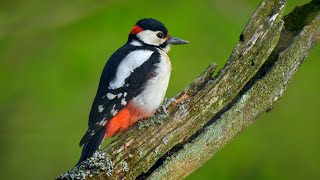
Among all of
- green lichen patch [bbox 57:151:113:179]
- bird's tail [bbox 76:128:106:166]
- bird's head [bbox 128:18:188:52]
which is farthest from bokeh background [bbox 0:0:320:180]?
green lichen patch [bbox 57:151:113:179]

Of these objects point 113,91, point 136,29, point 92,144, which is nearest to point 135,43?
point 136,29

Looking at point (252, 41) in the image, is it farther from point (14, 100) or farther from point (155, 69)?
point (14, 100)

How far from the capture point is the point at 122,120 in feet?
11.9

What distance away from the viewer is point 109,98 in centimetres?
360

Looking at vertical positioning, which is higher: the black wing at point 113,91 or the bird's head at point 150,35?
the bird's head at point 150,35

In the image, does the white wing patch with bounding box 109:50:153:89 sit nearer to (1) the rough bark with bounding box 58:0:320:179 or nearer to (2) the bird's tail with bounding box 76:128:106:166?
(2) the bird's tail with bounding box 76:128:106:166

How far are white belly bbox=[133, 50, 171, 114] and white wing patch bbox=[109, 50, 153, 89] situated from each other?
0.10m

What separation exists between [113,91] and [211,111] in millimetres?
551

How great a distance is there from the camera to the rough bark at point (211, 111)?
3.16m

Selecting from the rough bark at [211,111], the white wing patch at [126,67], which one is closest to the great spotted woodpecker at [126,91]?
the white wing patch at [126,67]

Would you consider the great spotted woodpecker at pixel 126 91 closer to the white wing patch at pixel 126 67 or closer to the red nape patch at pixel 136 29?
the white wing patch at pixel 126 67

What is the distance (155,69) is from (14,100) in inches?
66.9

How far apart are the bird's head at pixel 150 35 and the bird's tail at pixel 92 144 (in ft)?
2.15

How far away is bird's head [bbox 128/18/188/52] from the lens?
13.0 feet
